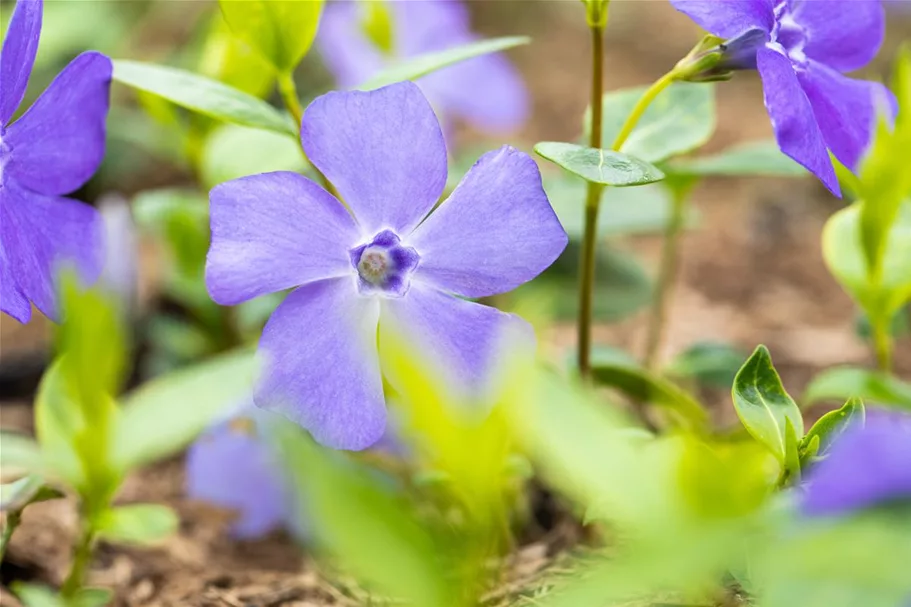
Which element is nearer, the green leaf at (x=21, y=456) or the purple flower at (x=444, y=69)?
the green leaf at (x=21, y=456)

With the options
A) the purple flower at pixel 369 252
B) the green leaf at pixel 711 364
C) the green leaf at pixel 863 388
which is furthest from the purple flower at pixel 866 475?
the green leaf at pixel 711 364

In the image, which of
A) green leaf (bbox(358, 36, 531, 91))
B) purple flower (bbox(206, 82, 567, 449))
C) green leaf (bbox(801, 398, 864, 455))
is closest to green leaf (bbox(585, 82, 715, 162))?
green leaf (bbox(358, 36, 531, 91))

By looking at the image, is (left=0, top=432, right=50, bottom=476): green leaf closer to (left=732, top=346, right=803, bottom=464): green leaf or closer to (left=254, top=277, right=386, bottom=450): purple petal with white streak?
(left=254, top=277, right=386, bottom=450): purple petal with white streak

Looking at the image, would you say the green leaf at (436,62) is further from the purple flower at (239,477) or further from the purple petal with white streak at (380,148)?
the purple flower at (239,477)

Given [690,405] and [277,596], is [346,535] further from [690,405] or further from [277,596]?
[690,405]

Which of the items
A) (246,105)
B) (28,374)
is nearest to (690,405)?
(246,105)
